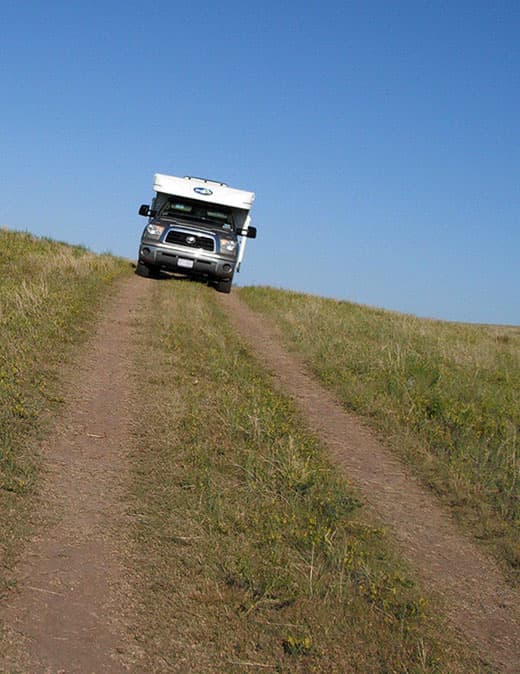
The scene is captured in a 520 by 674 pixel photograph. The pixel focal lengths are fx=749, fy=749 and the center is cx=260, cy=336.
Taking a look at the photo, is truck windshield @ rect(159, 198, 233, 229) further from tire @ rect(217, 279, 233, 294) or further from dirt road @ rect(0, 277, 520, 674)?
dirt road @ rect(0, 277, 520, 674)

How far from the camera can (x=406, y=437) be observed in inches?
293

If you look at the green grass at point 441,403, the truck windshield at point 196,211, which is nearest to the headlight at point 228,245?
the truck windshield at point 196,211

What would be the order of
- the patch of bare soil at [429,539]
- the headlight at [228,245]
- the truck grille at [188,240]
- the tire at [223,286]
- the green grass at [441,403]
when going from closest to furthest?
the patch of bare soil at [429,539] → the green grass at [441,403] → the truck grille at [188,240] → the headlight at [228,245] → the tire at [223,286]

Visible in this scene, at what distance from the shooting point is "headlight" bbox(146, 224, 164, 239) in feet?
63.0

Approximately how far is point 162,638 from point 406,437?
4.33 meters

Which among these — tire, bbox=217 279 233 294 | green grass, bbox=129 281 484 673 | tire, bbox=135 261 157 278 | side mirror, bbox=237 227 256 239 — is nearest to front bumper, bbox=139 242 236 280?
tire, bbox=217 279 233 294

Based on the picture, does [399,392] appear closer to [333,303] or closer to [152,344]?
[152,344]

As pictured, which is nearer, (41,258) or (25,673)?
(25,673)

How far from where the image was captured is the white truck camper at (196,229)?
1923 cm

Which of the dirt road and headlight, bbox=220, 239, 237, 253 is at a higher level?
headlight, bbox=220, 239, 237, 253

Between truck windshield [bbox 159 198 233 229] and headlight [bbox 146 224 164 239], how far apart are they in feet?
4.76

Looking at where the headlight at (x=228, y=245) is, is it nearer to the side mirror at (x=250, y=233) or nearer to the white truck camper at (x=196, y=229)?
the white truck camper at (x=196, y=229)

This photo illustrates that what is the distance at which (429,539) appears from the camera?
5.17 meters

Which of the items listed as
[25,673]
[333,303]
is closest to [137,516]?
[25,673]
